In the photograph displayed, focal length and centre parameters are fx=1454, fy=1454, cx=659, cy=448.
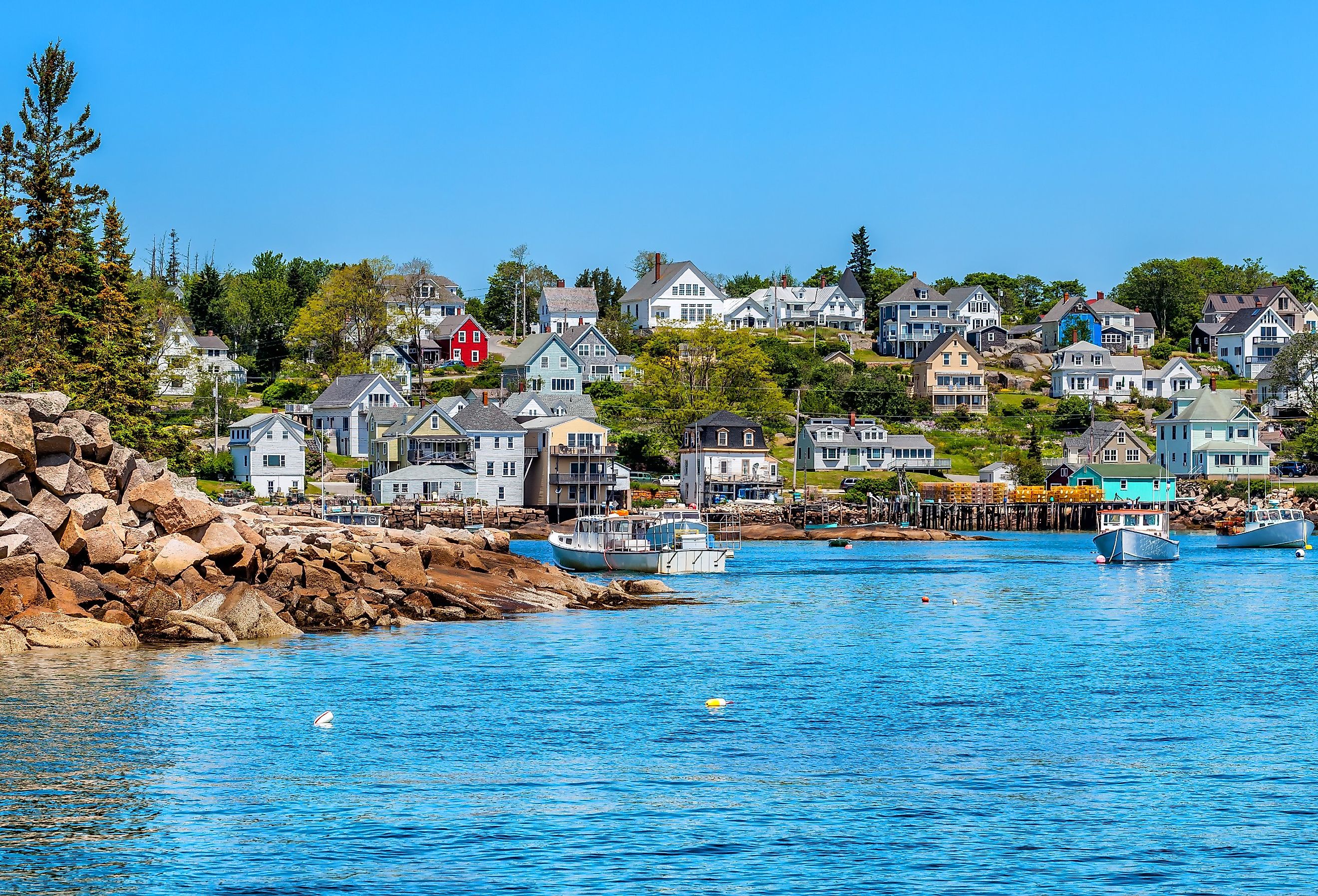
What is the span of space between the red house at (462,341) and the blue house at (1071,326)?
232 ft

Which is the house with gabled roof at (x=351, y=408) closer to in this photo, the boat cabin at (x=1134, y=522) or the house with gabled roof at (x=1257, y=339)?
the boat cabin at (x=1134, y=522)

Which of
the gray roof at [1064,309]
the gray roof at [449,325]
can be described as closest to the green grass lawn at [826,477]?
the gray roof at [449,325]

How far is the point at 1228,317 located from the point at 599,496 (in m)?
107

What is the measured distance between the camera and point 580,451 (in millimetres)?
111312

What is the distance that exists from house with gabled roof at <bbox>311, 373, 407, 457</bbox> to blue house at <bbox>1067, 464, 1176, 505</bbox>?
61045mm

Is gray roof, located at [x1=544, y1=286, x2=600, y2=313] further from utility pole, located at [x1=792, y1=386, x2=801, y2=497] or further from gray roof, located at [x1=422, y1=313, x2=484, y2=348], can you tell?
utility pole, located at [x1=792, y1=386, x2=801, y2=497]

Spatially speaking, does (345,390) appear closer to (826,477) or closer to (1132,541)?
(826,477)

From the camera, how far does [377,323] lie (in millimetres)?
150000

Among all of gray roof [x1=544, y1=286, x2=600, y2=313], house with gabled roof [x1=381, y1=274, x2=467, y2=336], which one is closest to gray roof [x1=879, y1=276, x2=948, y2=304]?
gray roof [x1=544, y1=286, x2=600, y2=313]

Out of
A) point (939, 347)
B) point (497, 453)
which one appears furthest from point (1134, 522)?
point (939, 347)

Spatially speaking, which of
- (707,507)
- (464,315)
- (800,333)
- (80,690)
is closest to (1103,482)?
(707,507)

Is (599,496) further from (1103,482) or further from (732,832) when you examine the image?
(732,832)

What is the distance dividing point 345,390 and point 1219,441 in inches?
3137

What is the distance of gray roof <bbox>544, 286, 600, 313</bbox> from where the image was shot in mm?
178375
